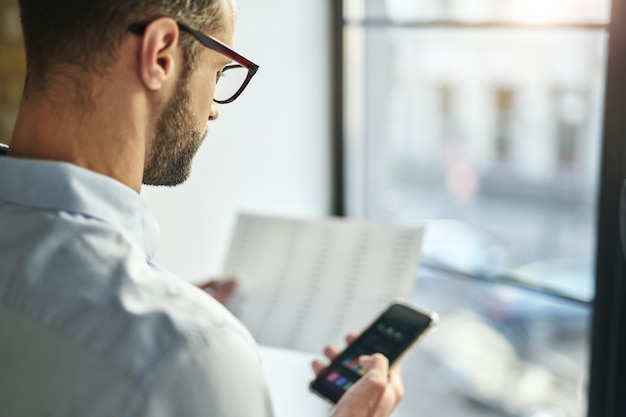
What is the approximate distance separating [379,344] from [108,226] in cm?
57

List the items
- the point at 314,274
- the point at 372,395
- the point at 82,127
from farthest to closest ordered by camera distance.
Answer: the point at 314,274 → the point at 372,395 → the point at 82,127

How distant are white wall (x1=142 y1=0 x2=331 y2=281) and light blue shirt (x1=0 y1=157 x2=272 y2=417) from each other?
0.85 m

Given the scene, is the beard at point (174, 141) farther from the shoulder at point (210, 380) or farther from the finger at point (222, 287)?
the finger at point (222, 287)

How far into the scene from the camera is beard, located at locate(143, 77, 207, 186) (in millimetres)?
809

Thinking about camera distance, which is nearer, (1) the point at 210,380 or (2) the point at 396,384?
(1) the point at 210,380

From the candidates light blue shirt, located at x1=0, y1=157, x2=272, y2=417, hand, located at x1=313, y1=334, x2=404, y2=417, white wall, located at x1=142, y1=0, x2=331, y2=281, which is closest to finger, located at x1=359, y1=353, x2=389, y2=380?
hand, located at x1=313, y1=334, x2=404, y2=417

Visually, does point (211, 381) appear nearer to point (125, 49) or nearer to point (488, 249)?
point (125, 49)

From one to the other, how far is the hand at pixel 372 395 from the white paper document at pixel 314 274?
0.35 metres

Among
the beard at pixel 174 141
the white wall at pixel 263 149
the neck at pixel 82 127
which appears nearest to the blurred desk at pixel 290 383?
the white wall at pixel 263 149

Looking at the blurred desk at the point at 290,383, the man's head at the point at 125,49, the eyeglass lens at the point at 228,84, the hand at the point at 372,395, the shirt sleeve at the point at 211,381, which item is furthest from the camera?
the blurred desk at the point at 290,383

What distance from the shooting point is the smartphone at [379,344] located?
3.68ft

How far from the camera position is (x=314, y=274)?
57.7 inches

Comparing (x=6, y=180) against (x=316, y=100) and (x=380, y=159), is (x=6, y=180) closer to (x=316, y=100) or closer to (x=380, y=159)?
(x=316, y=100)

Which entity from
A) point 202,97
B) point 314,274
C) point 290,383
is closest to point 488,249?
point 290,383
